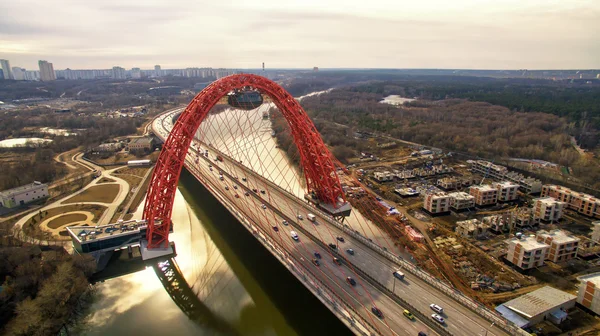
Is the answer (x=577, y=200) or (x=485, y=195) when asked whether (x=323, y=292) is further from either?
(x=577, y=200)

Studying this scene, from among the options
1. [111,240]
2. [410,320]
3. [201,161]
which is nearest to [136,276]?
[111,240]

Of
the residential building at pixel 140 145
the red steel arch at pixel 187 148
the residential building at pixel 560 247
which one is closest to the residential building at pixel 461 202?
the residential building at pixel 560 247

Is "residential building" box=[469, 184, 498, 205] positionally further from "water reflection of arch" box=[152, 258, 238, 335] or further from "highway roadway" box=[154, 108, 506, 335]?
"water reflection of arch" box=[152, 258, 238, 335]

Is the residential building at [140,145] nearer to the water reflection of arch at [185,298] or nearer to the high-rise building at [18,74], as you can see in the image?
the water reflection of arch at [185,298]

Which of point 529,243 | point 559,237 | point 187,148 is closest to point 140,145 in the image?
point 187,148

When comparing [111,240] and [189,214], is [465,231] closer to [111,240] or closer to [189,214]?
[189,214]

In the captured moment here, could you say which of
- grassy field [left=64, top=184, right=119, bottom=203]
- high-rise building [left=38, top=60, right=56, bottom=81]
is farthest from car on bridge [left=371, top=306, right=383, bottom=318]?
high-rise building [left=38, top=60, right=56, bottom=81]
